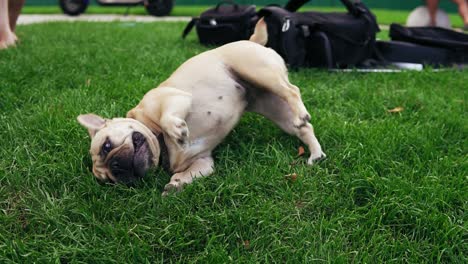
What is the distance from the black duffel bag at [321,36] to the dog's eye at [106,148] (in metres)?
2.22

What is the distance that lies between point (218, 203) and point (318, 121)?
104cm

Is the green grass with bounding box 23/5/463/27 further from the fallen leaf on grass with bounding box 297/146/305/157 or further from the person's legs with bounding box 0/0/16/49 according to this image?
the fallen leaf on grass with bounding box 297/146/305/157

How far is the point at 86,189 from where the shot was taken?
2.14 m

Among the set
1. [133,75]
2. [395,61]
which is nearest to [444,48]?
[395,61]

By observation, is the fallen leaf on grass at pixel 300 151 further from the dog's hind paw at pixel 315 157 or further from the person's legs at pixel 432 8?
the person's legs at pixel 432 8

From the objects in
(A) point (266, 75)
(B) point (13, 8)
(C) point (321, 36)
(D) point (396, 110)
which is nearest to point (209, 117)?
(A) point (266, 75)

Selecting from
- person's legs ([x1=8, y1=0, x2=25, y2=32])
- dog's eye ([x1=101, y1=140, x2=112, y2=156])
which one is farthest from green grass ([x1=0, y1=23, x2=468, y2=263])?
person's legs ([x1=8, y1=0, x2=25, y2=32])

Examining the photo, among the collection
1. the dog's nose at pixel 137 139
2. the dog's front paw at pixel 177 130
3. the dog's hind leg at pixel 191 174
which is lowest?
the dog's hind leg at pixel 191 174

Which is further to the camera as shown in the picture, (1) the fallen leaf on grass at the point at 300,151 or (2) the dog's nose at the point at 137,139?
(1) the fallen leaf on grass at the point at 300,151

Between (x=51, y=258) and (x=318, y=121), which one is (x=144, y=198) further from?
(x=318, y=121)

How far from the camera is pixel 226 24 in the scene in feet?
16.9

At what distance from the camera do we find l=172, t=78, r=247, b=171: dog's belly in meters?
2.35

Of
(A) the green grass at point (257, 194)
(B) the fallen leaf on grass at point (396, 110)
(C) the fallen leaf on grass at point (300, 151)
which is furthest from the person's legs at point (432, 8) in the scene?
(C) the fallen leaf on grass at point (300, 151)

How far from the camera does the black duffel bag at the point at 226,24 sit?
5055 millimetres
